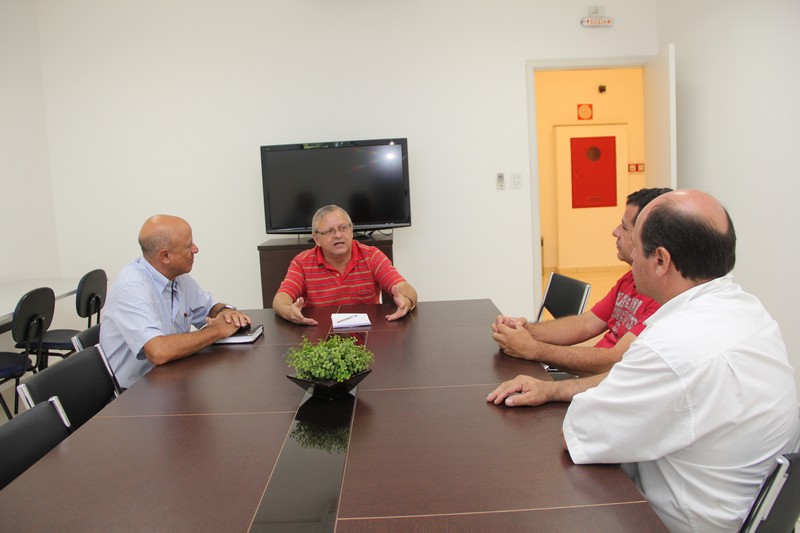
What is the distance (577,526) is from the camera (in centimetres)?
109

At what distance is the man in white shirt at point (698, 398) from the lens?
4.01 ft

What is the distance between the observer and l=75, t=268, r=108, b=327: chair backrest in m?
4.07

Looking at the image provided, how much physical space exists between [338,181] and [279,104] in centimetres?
89

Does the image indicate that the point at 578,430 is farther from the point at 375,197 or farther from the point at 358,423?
the point at 375,197

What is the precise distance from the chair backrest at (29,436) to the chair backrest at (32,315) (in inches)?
76.0

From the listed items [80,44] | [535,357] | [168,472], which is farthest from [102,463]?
[80,44]

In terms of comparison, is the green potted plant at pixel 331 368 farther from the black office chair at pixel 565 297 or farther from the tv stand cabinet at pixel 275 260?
the tv stand cabinet at pixel 275 260

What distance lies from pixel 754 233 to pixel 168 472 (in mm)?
4003

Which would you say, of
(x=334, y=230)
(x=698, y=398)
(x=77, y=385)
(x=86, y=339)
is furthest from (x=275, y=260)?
(x=698, y=398)

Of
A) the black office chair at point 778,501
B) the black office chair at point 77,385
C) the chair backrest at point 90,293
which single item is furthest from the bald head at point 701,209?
the chair backrest at point 90,293

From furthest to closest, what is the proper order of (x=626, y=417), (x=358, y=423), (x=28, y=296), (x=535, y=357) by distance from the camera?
(x=28, y=296) < (x=535, y=357) < (x=358, y=423) < (x=626, y=417)

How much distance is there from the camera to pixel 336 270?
338cm

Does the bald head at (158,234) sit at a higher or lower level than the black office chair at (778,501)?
higher

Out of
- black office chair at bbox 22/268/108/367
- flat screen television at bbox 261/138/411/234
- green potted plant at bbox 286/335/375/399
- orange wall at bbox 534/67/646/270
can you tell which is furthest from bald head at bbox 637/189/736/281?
orange wall at bbox 534/67/646/270
